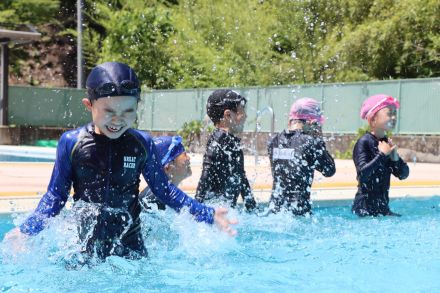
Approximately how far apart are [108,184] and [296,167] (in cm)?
272

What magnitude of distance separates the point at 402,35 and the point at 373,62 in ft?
4.47

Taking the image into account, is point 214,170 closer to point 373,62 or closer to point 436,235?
point 436,235

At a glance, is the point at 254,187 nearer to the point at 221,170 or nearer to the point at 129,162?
the point at 221,170

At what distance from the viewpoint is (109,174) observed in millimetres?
3732

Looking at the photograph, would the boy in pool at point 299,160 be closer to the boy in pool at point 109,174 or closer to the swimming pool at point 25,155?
the boy in pool at point 109,174

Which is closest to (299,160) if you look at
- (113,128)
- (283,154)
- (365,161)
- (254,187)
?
(283,154)

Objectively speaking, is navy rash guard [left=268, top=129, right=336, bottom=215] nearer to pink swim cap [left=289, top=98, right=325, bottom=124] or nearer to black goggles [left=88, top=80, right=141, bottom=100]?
pink swim cap [left=289, top=98, right=325, bottom=124]

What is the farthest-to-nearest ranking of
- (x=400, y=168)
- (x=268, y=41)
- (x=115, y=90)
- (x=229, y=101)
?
(x=268, y=41) → (x=400, y=168) → (x=229, y=101) → (x=115, y=90)

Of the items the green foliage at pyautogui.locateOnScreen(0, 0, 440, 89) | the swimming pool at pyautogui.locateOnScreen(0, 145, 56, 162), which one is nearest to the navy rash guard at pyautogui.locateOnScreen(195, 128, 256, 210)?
the swimming pool at pyautogui.locateOnScreen(0, 145, 56, 162)

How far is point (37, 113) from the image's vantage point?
2617cm

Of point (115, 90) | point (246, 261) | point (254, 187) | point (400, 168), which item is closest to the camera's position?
point (115, 90)

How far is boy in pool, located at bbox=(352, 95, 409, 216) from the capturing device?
249 inches

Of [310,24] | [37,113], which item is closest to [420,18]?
[310,24]

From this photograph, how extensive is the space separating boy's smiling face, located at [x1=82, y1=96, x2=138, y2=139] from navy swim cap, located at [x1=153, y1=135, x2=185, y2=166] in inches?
46.4
